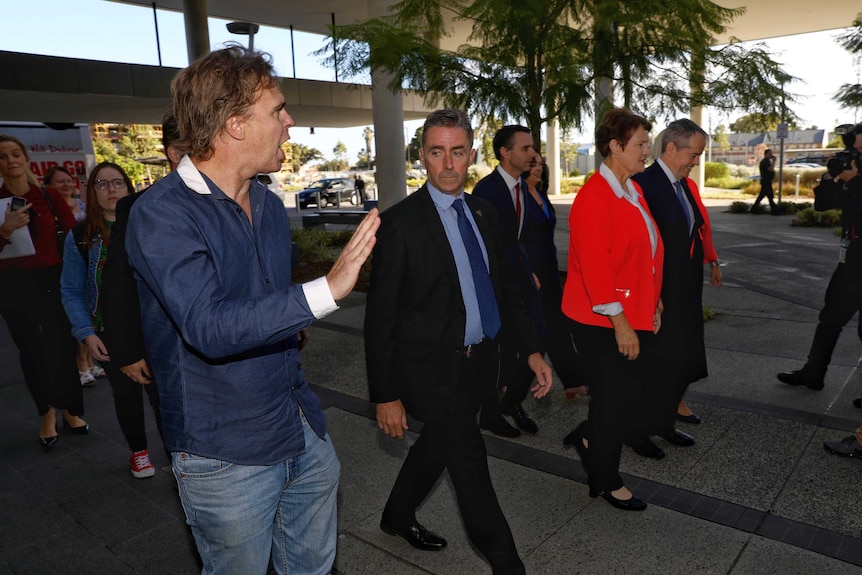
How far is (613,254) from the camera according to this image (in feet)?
10.7

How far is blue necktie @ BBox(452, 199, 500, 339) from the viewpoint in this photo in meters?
2.76

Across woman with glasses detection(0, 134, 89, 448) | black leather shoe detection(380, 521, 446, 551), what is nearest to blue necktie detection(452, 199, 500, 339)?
black leather shoe detection(380, 521, 446, 551)

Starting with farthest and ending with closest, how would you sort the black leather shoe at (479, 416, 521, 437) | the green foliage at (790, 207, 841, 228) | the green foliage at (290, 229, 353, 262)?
Answer: the green foliage at (790, 207, 841, 228), the green foliage at (290, 229, 353, 262), the black leather shoe at (479, 416, 521, 437)

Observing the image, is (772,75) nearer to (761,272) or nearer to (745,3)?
(761,272)

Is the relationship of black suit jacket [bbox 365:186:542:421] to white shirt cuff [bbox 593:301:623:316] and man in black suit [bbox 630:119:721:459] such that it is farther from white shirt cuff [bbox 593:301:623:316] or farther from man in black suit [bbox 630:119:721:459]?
man in black suit [bbox 630:119:721:459]

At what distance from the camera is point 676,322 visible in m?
3.73

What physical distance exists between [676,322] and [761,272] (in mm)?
8223

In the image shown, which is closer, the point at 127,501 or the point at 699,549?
the point at 699,549

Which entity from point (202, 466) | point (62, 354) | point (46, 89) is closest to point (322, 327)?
point (62, 354)

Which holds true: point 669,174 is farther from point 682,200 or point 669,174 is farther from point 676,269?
point 676,269

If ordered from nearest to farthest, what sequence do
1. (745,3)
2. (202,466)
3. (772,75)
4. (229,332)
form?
1. (229,332)
2. (202,466)
3. (772,75)
4. (745,3)

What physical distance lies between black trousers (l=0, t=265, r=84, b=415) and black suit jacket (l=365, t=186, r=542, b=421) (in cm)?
319

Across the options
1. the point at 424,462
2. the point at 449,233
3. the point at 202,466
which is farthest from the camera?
the point at 424,462

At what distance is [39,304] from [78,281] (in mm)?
1071
